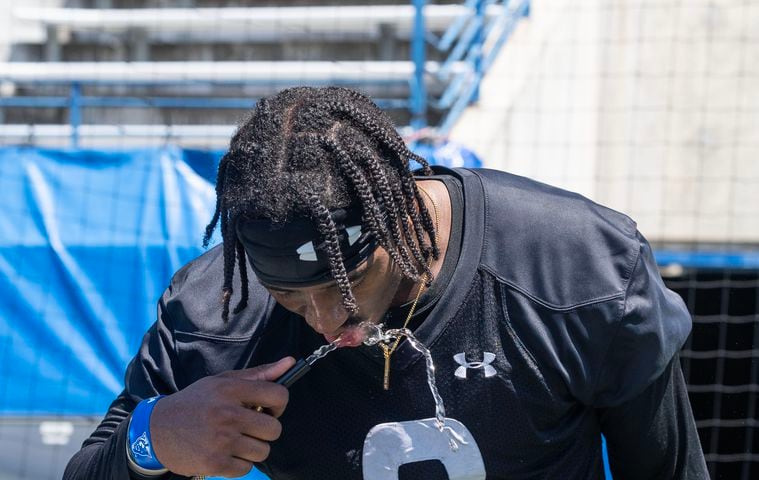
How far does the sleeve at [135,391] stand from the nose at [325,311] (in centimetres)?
34

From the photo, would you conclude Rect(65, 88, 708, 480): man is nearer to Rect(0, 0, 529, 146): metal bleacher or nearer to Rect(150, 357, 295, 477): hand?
Rect(150, 357, 295, 477): hand

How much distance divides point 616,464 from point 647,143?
168 inches

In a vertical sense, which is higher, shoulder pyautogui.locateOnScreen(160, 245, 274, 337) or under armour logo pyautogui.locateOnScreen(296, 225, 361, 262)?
under armour logo pyautogui.locateOnScreen(296, 225, 361, 262)

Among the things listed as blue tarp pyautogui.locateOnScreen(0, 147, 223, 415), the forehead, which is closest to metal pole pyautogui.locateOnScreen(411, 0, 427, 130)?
blue tarp pyautogui.locateOnScreen(0, 147, 223, 415)

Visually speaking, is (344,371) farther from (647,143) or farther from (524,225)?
(647,143)

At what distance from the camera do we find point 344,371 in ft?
5.72

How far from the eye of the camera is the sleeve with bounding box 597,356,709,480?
1.72 meters

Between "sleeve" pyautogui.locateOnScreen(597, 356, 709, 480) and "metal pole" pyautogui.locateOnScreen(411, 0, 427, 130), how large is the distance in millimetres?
3833

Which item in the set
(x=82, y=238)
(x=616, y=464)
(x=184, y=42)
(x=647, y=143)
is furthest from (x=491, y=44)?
(x=616, y=464)

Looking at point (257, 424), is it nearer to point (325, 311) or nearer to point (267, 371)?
point (267, 371)

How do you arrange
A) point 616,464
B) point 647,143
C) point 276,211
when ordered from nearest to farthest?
1. point 276,211
2. point 616,464
3. point 647,143

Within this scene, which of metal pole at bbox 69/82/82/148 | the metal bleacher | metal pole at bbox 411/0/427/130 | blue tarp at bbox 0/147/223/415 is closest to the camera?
blue tarp at bbox 0/147/223/415

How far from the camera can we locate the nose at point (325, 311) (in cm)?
156

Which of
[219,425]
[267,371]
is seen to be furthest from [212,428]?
[267,371]
